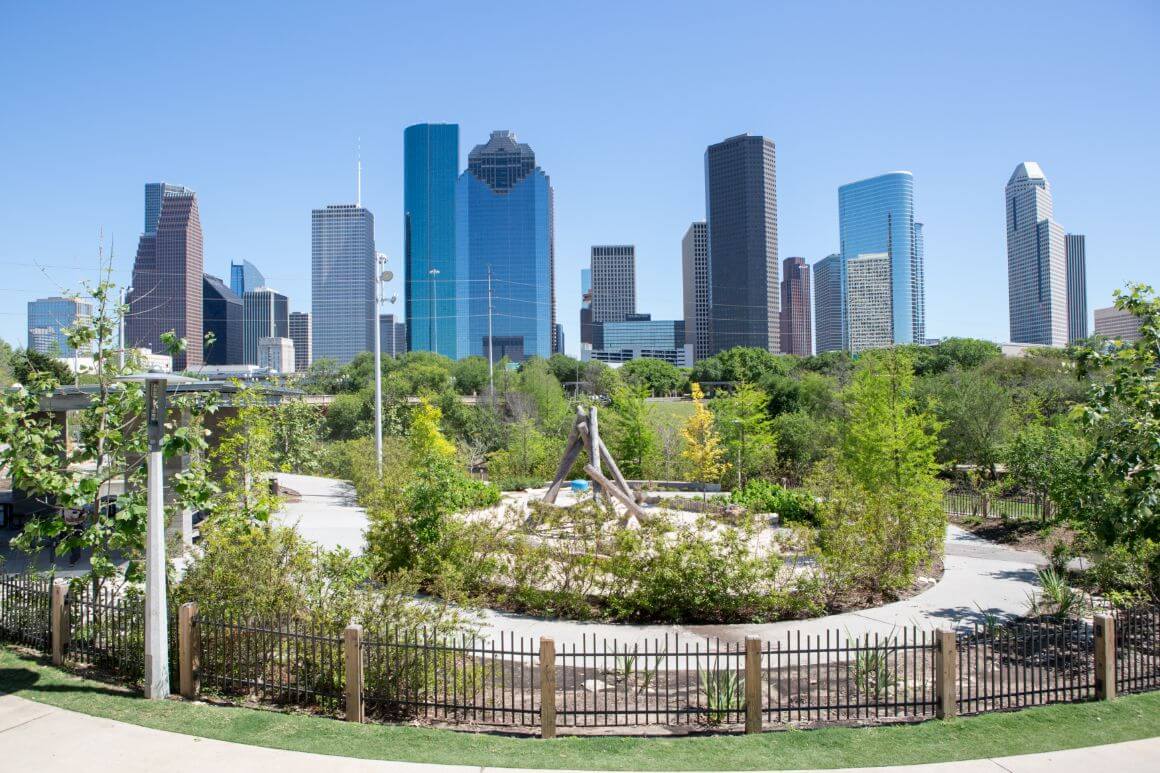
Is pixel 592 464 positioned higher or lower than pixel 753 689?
higher

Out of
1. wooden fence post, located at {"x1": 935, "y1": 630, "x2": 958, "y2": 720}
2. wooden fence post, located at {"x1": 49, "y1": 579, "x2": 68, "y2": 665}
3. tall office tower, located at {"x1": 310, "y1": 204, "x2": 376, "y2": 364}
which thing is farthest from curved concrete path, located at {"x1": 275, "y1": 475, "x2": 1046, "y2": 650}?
tall office tower, located at {"x1": 310, "y1": 204, "x2": 376, "y2": 364}

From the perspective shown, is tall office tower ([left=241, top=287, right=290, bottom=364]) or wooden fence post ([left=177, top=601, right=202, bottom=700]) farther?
tall office tower ([left=241, top=287, right=290, bottom=364])

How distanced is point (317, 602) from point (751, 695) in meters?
5.47

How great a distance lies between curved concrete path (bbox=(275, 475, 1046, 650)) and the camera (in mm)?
11359

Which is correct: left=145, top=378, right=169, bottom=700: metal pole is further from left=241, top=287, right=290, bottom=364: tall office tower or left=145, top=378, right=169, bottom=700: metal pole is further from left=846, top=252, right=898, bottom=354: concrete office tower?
left=241, top=287, right=290, bottom=364: tall office tower

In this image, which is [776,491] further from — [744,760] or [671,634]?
[744,760]

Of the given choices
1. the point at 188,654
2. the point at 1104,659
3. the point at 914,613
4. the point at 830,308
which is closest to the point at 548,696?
the point at 188,654

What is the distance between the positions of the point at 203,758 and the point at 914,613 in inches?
434

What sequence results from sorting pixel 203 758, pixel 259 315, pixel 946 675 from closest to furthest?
pixel 203 758
pixel 946 675
pixel 259 315

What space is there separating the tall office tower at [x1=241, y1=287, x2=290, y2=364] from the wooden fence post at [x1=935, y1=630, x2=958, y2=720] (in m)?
126

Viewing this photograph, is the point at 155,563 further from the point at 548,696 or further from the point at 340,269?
the point at 340,269

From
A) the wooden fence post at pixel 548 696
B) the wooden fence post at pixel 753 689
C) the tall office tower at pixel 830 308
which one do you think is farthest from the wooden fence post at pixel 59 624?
the tall office tower at pixel 830 308

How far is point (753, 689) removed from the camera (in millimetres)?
7586

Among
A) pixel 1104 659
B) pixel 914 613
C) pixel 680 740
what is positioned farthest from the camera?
pixel 914 613
